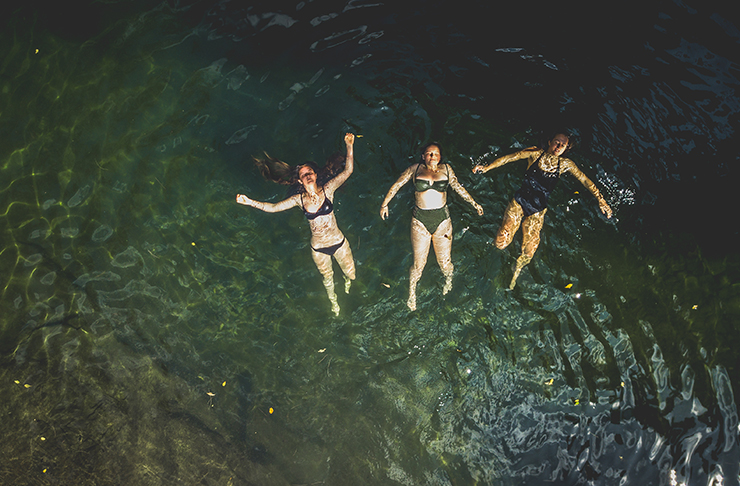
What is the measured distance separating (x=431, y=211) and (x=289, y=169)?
2451mm

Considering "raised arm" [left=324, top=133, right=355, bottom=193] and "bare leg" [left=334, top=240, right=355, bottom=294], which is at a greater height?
"raised arm" [left=324, top=133, right=355, bottom=193]

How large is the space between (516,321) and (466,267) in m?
1.25

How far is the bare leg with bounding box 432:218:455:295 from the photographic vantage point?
19.4ft

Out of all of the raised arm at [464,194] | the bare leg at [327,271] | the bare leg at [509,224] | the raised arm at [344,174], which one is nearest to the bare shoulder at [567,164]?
the bare leg at [509,224]

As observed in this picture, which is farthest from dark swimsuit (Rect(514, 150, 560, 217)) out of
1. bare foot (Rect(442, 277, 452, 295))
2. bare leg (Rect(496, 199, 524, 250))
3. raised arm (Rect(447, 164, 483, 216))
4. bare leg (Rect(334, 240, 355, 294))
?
bare leg (Rect(334, 240, 355, 294))

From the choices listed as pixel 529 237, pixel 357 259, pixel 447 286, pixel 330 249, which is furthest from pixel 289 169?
pixel 529 237

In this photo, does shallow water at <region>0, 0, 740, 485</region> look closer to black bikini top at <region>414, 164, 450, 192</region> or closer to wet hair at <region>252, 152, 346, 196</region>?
wet hair at <region>252, 152, 346, 196</region>

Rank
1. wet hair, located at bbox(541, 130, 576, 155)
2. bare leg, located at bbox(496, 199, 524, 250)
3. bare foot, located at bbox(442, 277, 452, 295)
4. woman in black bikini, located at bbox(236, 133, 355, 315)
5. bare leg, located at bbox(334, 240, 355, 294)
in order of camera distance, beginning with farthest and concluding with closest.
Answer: bare foot, located at bbox(442, 277, 452, 295), bare leg, located at bbox(334, 240, 355, 294), bare leg, located at bbox(496, 199, 524, 250), wet hair, located at bbox(541, 130, 576, 155), woman in black bikini, located at bbox(236, 133, 355, 315)

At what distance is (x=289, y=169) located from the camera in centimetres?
628

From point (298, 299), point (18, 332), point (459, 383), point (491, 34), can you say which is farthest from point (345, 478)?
point (491, 34)

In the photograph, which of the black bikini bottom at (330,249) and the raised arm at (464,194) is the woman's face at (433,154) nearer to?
the raised arm at (464,194)

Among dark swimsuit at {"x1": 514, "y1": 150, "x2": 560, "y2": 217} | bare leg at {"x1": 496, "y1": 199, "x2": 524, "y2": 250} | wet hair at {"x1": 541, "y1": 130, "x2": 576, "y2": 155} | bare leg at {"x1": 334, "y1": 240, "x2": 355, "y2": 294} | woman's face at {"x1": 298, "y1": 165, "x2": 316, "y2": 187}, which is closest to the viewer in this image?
woman's face at {"x1": 298, "y1": 165, "x2": 316, "y2": 187}

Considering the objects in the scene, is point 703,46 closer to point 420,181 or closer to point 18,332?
point 420,181

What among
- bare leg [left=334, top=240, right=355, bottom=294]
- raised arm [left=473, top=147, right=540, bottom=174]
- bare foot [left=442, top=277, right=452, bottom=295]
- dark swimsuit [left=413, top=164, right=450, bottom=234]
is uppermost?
raised arm [left=473, top=147, right=540, bottom=174]
